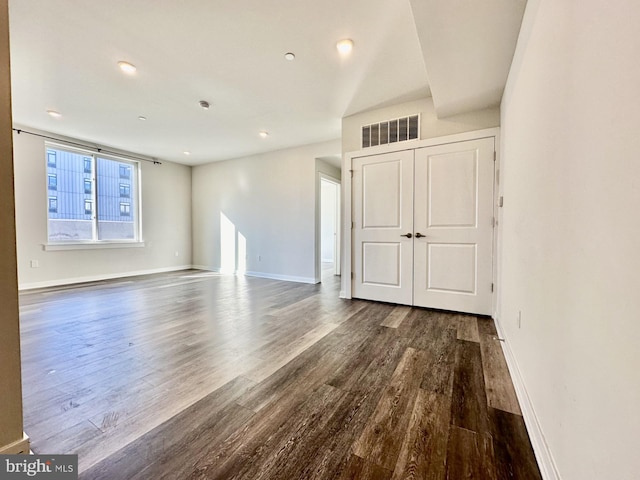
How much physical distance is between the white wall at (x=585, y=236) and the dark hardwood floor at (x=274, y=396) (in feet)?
1.32

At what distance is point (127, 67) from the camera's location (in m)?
2.67

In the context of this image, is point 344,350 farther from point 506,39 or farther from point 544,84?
point 506,39

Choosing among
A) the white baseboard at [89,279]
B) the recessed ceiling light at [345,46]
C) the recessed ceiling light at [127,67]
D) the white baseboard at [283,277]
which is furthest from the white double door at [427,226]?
the white baseboard at [89,279]

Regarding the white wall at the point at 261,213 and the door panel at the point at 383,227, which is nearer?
the door panel at the point at 383,227

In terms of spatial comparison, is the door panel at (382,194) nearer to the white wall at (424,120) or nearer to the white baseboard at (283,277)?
the white wall at (424,120)

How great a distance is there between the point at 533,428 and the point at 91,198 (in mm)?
6950

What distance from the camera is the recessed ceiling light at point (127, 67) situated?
8.61 feet

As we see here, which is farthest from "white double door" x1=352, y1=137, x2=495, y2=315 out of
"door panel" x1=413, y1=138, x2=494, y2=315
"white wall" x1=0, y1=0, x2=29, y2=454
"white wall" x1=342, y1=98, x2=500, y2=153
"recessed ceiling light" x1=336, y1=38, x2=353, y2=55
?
"white wall" x1=0, y1=0, x2=29, y2=454

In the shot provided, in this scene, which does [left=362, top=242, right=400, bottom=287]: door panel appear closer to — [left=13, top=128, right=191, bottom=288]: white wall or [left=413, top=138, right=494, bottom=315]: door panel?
[left=413, top=138, right=494, bottom=315]: door panel

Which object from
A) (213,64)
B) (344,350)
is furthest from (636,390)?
(213,64)

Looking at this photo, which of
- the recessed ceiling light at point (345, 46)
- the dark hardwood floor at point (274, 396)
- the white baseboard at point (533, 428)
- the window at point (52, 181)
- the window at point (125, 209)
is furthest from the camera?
the window at point (125, 209)

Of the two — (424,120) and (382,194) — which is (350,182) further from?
(424,120)

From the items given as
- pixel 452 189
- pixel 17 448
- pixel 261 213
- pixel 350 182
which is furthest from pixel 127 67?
pixel 452 189

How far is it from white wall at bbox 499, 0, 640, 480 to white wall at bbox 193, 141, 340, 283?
3.86 metres
